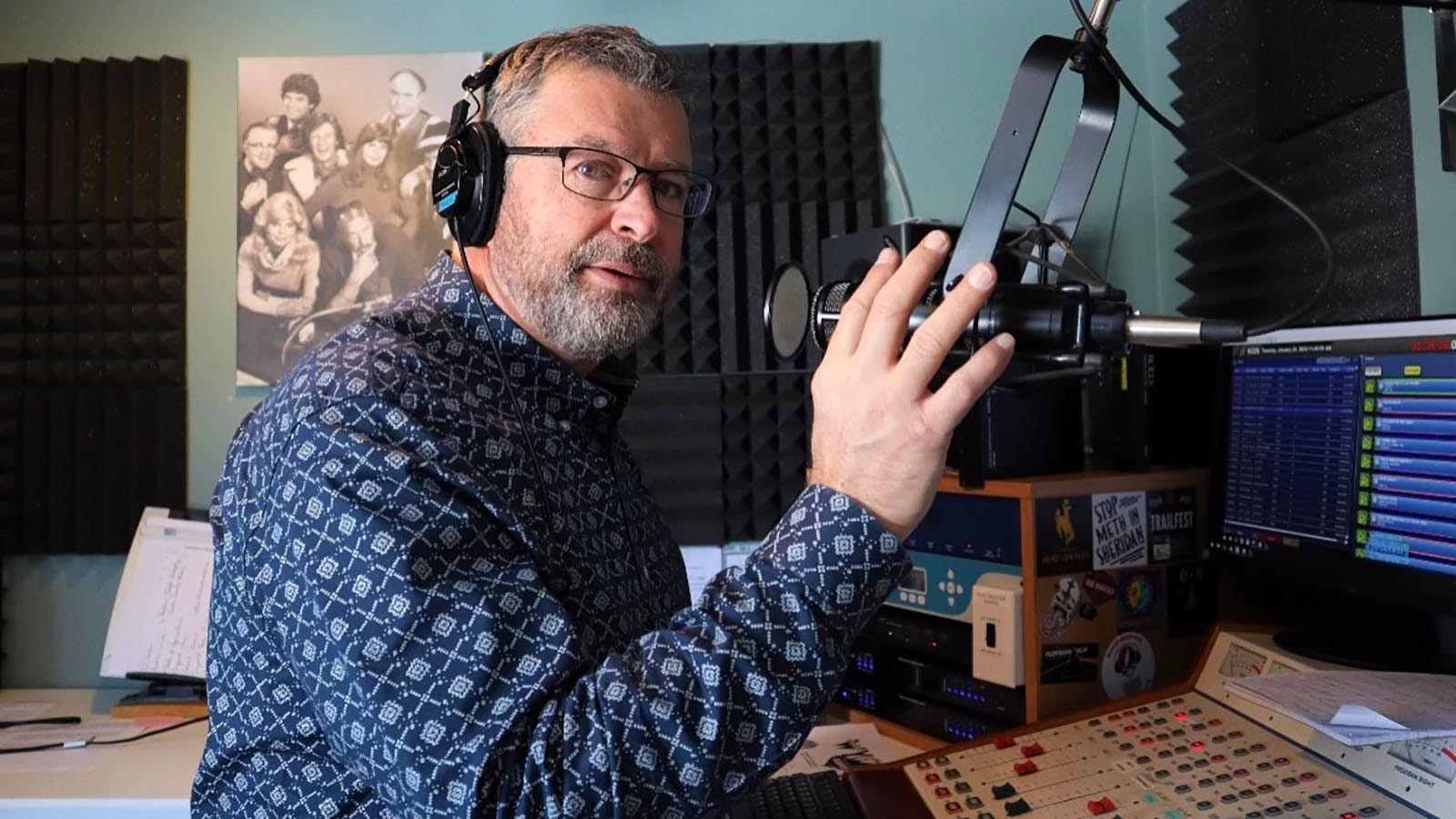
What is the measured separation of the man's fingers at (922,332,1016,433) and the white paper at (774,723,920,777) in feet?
3.10

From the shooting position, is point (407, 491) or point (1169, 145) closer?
point (407, 491)

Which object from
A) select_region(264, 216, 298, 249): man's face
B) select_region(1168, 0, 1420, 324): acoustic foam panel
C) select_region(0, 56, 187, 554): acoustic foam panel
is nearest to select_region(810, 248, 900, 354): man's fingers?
select_region(1168, 0, 1420, 324): acoustic foam panel

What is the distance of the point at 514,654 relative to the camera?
26.8 inches

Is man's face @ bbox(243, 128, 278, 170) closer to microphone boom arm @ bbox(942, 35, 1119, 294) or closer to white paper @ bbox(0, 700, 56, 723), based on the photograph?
white paper @ bbox(0, 700, 56, 723)

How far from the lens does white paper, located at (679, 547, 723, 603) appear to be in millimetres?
2240

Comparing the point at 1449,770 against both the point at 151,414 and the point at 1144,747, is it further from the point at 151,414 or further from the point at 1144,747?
the point at 151,414

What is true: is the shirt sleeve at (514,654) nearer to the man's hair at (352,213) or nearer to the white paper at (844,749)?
the white paper at (844,749)

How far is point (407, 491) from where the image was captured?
0.71 m

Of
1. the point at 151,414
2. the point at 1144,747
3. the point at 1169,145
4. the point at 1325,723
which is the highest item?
the point at 1169,145

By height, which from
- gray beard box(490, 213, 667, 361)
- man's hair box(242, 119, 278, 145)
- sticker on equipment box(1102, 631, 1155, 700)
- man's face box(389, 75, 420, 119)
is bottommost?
sticker on equipment box(1102, 631, 1155, 700)

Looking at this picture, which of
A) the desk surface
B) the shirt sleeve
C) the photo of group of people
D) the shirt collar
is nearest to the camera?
the shirt sleeve

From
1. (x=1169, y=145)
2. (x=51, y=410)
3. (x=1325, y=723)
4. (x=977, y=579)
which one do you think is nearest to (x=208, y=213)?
(x=51, y=410)

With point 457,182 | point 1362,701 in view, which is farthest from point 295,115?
point 1362,701

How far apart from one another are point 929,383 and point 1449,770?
2.12ft
